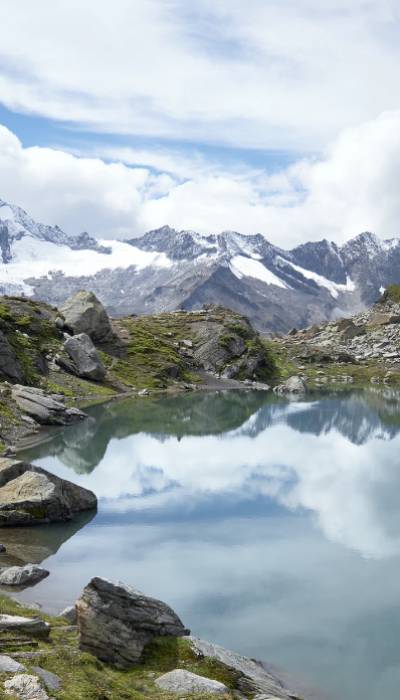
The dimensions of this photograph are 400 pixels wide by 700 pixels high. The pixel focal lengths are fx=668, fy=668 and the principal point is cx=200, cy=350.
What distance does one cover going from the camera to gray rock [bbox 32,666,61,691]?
757 inches

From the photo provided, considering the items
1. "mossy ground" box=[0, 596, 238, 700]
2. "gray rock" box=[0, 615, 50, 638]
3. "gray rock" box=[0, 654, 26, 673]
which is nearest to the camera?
"gray rock" box=[0, 654, 26, 673]

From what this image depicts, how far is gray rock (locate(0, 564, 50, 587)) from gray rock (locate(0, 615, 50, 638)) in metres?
10.5

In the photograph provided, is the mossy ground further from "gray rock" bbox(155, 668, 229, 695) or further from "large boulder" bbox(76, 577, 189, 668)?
"large boulder" bbox(76, 577, 189, 668)

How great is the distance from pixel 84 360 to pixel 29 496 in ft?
267

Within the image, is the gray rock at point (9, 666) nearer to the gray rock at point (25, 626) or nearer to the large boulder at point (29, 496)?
the gray rock at point (25, 626)

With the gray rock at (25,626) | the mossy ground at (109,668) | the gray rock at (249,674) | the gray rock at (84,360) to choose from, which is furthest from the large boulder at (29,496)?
the gray rock at (84,360)

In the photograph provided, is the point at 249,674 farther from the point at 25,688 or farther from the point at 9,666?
the point at 25,688

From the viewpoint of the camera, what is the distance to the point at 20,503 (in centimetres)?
4475

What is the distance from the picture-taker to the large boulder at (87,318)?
146 meters

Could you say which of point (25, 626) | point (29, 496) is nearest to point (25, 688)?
point (25, 626)

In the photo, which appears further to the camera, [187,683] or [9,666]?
[187,683]

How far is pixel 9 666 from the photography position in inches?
774

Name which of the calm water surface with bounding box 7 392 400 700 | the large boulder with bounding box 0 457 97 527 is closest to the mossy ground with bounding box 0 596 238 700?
the calm water surface with bounding box 7 392 400 700

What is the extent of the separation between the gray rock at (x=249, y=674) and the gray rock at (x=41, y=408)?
63017mm
